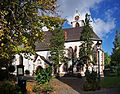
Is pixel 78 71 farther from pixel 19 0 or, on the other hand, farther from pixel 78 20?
pixel 19 0

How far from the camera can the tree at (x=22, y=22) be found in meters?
16.4

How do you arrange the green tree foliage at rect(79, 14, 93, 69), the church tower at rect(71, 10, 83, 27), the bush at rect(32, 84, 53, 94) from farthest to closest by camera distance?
the church tower at rect(71, 10, 83, 27)
the green tree foliage at rect(79, 14, 93, 69)
the bush at rect(32, 84, 53, 94)

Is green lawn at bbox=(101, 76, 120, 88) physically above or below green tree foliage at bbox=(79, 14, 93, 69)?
below

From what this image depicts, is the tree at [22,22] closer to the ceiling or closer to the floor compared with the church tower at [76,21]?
closer to the floor

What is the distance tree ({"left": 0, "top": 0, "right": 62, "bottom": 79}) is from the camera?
1644 cm

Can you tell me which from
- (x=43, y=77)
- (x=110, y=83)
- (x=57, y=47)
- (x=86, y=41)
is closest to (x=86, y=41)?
(x=86, y=41)

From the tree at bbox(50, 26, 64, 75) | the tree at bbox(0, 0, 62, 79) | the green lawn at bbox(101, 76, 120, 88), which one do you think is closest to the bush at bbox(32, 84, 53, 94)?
the tree at bbox(0, 0, 62, 79)

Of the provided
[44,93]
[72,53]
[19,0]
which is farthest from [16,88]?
[72,53]

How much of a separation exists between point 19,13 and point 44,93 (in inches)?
362

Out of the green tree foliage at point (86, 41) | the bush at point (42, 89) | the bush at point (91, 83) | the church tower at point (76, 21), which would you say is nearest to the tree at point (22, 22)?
the bush at point (42, 89)

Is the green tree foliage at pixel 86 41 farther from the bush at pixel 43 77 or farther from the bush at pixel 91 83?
the bush at pixel 43 77

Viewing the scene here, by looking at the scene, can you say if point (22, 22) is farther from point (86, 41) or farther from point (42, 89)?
point (86, 41)

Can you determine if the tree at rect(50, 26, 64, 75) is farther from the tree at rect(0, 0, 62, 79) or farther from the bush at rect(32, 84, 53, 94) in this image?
the tree at rect(0, 0, 62, 79)

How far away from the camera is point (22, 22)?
18.2 meters
